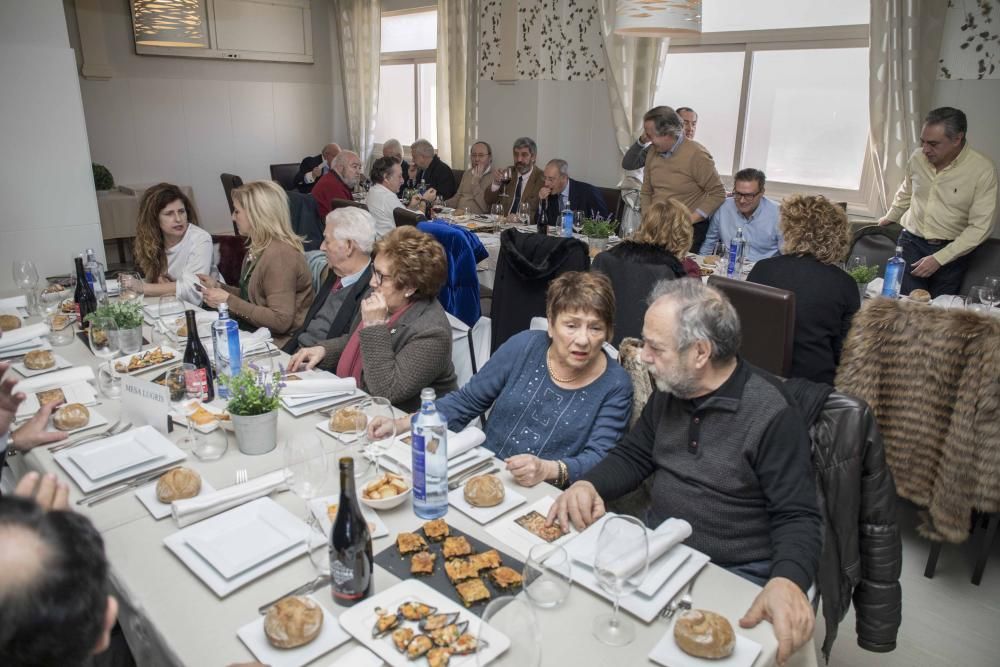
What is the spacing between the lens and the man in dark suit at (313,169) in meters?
7.20

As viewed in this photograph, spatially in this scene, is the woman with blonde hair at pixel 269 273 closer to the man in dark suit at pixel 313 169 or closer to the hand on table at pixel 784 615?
the hand on table at pixel 784 615

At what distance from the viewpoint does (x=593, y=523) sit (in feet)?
4.95

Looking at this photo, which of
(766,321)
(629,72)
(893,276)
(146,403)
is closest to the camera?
(146,403)

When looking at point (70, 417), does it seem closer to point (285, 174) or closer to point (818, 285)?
point (818, 285)

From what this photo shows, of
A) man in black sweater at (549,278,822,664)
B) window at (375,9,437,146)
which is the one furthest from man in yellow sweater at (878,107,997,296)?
window at (375,9,437,146)

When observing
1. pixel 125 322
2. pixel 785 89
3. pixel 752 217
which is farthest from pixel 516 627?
pixel 785 89

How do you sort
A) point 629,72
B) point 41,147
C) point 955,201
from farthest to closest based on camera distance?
point 629,72 → point 955,201 → point 41,147

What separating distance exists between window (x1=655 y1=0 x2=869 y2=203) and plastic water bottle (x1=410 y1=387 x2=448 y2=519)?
5025mm

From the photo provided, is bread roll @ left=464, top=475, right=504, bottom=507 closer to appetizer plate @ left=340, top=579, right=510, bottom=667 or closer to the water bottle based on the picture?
appetizer plate @ left=340, top=579, right=510, bottom=667

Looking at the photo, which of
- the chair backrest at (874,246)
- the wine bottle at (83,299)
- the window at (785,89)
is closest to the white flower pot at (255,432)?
the wine bottle at (83,299)

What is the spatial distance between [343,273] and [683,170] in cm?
323

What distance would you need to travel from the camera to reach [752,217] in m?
4.33

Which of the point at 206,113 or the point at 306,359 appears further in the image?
the point at 206,113

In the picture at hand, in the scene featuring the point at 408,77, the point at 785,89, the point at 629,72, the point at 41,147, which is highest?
the point at 408,77
